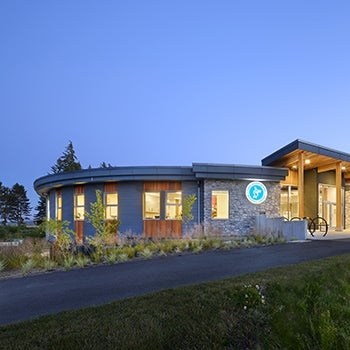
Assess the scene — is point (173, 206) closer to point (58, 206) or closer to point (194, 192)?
Answer: point (194, 192)

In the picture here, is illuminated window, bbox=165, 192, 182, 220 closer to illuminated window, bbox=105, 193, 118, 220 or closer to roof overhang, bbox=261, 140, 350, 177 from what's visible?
illuminated window, bbox=105, 193, 118, 220

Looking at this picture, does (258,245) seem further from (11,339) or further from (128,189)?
(11,339)

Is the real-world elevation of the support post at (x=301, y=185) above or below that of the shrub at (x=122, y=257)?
above

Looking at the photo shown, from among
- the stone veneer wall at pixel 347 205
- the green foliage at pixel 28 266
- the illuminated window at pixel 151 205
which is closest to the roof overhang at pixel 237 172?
the illuminated window at pixel 151 205

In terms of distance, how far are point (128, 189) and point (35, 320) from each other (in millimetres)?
13079

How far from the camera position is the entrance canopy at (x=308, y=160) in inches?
645

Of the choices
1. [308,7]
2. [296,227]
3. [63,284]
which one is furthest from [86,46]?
[63,284]

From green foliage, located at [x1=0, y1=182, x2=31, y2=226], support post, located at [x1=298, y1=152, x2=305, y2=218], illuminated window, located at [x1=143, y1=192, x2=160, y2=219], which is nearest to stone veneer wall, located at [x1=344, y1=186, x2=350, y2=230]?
support post, located at [x1=298, y1=152, x2=305, y2=218]

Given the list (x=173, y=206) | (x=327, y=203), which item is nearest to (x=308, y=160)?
(x=327, y=203)

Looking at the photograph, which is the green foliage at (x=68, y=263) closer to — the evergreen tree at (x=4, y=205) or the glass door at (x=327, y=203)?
the glass door at (x=327, y=203)

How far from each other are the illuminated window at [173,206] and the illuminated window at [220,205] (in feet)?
5.98

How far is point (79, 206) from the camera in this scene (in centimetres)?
1830

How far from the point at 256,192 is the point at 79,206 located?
10.2m

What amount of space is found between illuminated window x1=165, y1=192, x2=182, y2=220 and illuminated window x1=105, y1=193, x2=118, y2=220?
9.44 ft
